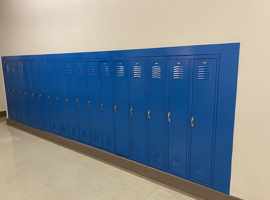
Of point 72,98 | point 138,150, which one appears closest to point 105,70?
point 72,98

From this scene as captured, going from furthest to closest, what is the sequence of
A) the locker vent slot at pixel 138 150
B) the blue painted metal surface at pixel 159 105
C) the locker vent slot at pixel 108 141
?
the locker vent slot at pixel 108 141, the locker vent slot at pixel 138 150, the blue painted metal surface at pixel 159 105

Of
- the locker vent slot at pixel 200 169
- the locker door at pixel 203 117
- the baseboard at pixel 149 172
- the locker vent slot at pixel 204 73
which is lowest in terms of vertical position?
the baseboard at pixel 149 172

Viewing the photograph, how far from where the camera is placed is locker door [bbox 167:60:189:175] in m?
2.77

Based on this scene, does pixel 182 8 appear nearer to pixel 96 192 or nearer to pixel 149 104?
pixel 149 104

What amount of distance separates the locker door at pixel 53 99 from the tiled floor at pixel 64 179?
59 cm

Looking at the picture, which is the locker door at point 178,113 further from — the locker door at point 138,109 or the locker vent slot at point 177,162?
the locker door at point 138,109

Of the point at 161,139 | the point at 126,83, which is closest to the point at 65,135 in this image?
the point at 126,83

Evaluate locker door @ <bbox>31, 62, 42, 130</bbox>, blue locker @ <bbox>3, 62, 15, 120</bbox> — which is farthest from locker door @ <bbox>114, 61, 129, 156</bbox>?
blue locker @ <bbox>3, 62, 15, 120</bbox>

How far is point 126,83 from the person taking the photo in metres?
3.38

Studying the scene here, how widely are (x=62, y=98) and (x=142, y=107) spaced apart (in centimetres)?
224

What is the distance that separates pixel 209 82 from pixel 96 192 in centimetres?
224

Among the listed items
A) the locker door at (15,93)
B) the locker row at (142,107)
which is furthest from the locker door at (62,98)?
the locker door at (15,93)

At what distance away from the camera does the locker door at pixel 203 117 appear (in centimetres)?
255

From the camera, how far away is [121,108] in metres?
3.52
